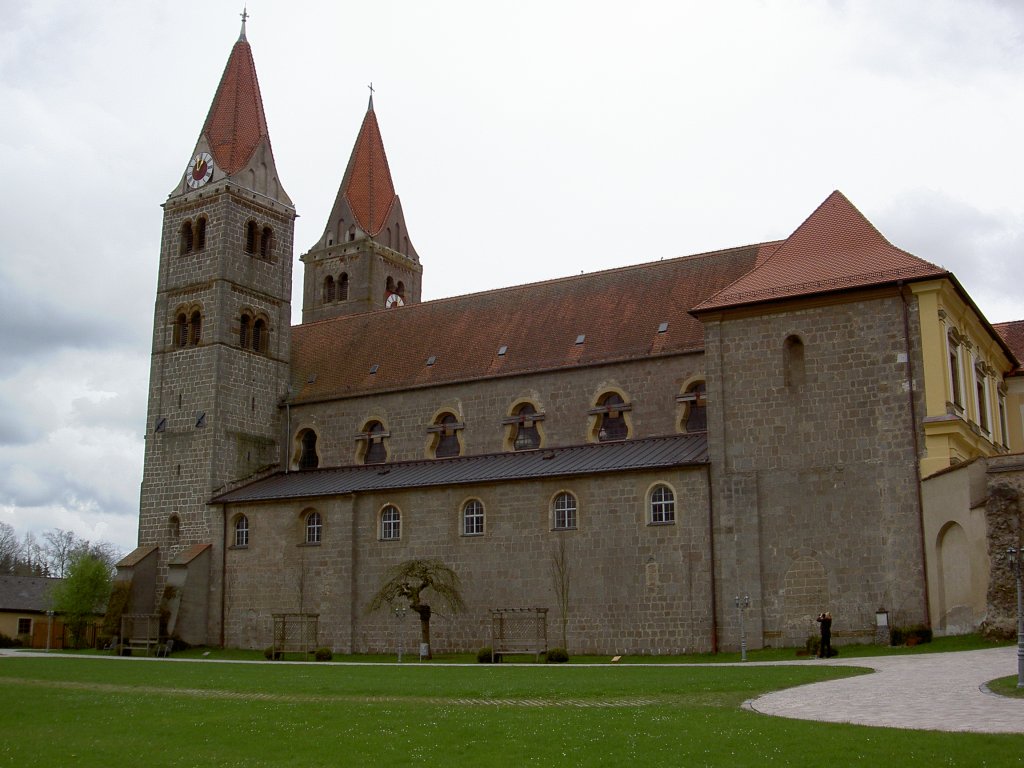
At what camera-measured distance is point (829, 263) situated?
1549 inches

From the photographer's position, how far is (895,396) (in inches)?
1444

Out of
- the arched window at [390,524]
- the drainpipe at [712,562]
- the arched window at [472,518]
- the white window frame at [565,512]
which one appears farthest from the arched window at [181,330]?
the drainpipe at [712,562]

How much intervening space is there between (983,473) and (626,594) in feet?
39.9

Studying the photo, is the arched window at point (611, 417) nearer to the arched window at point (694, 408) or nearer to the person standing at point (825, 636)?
the arched window at point (694, 408)

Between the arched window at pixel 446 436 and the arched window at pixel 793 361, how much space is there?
15.1 m

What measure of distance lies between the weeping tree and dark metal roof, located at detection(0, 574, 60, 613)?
36428 mm

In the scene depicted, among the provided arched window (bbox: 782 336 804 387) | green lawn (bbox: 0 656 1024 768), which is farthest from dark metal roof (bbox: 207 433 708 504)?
green lawn (bbox: 0 656 1024 768)

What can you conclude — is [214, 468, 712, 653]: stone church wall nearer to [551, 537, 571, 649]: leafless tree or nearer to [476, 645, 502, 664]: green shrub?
[551, 537, 571, 649]: leafless tree

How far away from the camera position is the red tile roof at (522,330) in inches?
1806

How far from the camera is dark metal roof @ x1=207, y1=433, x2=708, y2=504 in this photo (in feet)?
134

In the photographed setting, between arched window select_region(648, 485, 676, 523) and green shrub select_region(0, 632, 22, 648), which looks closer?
arched window select_region(648, 485, 676, 523)

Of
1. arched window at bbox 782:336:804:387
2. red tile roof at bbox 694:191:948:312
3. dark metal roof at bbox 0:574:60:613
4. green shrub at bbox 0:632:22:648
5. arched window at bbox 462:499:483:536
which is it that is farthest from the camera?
dark metal roof at bbox 0:574:60:613

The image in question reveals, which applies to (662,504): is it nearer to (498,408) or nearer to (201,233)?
(498,408)

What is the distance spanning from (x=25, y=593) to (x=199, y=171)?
3203cm
